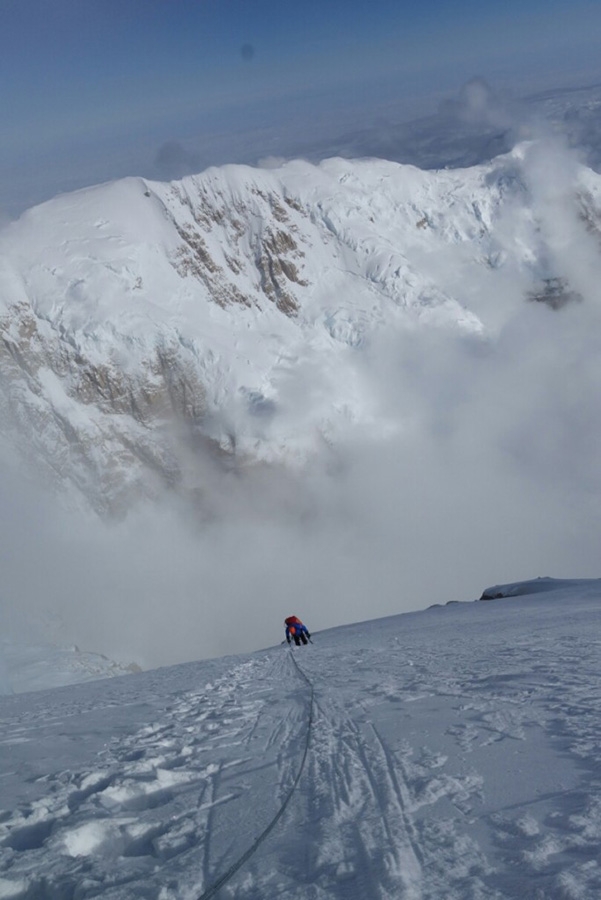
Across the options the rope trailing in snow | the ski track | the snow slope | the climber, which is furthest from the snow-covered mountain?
the rope trailing in snow

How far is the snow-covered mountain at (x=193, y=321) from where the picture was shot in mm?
137625

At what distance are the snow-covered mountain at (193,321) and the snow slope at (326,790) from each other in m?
138

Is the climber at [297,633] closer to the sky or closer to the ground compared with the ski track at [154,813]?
closer to the sky

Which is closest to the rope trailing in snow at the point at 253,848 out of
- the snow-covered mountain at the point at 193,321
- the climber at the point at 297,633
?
the climber at the point at 297,633

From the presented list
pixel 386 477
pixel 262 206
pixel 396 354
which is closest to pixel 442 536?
pixel 386 477

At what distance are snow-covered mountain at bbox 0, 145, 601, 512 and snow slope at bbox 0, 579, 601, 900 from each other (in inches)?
5425

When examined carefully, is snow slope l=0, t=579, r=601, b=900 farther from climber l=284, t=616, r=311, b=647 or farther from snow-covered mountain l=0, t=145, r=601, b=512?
snow-covered mountain l=0, t=145, r=601, b=512

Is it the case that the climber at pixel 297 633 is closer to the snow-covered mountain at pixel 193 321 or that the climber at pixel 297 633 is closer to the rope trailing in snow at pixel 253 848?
the rope trailing in snow at pixel 253 848

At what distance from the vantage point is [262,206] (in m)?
170

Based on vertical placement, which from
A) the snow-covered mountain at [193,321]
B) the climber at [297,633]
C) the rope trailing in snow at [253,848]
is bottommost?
the rope trailing in snow at [253,848]

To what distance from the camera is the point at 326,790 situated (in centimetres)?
478

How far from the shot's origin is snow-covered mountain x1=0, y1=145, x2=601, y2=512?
138 meters

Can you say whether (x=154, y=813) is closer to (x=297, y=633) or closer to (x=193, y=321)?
(x=297, y=633)

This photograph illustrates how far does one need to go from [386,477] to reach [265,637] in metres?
72.4
